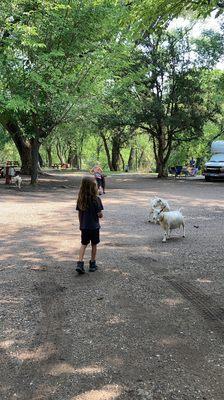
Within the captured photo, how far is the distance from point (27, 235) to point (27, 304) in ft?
14.9

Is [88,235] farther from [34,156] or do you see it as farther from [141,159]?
[141,159]

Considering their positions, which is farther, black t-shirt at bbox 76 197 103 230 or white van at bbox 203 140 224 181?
white van at bbox 203 140 224 181

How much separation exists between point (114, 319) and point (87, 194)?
239cm

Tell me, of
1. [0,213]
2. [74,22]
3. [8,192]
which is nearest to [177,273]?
[0,213]

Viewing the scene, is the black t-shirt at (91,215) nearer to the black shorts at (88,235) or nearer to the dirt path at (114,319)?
the black shorts at (88,235)

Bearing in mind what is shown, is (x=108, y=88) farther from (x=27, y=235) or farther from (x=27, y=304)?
(x=27, y=304)

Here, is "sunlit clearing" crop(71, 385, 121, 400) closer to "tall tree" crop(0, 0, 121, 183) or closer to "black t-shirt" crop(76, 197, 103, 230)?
"black t-shirt" crop(76, 197, 103, 230)

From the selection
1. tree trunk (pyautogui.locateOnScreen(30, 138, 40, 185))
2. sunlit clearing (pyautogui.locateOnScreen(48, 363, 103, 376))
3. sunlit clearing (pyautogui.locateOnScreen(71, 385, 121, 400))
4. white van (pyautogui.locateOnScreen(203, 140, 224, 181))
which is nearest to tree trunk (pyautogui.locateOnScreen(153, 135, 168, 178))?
white van (pyautogui.locateOnScreen(203, 140, 224, 181))

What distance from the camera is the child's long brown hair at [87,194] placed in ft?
22.4

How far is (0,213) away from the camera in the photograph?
1327cm

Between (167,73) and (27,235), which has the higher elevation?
(167,73)

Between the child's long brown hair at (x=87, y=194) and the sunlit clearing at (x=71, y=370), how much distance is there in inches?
127

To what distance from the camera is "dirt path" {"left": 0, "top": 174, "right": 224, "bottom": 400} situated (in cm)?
364

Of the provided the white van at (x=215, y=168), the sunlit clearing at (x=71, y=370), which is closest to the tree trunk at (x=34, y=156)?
the white van at (x=215, y=168)
